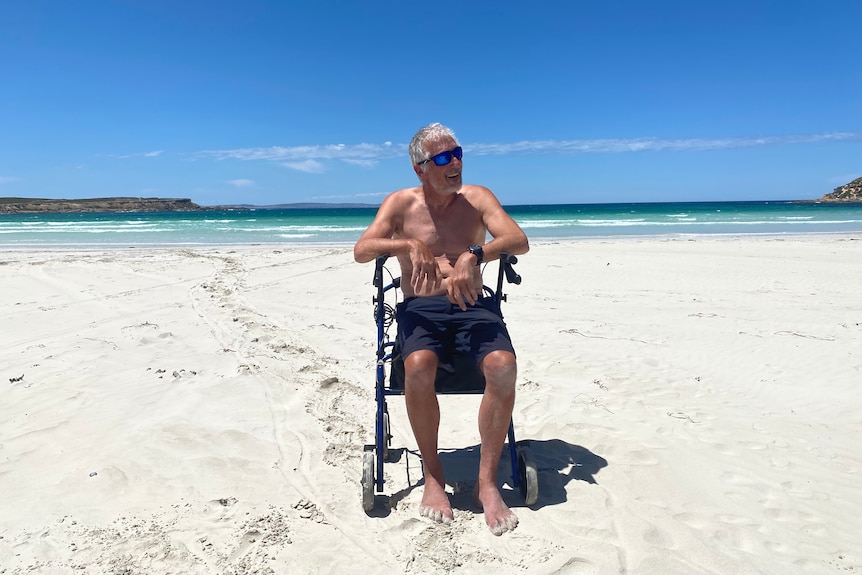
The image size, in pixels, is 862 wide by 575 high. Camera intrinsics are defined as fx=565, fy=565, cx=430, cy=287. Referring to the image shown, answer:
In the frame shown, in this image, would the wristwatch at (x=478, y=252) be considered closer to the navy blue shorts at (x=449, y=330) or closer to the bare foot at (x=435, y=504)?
the navy blue shorts at (x=449, y=330)

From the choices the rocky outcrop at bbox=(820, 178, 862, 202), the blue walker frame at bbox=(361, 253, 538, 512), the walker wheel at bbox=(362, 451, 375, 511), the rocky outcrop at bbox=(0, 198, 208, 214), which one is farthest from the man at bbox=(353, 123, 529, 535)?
the rocky outcrop at bbox=(0, 198, 208, 214)

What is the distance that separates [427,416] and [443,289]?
681mm

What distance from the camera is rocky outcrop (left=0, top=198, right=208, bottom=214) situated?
81.9 metres

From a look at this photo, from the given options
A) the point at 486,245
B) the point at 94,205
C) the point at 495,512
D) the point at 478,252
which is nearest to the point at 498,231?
the point at 486,245

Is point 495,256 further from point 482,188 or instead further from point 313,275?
point 313,275

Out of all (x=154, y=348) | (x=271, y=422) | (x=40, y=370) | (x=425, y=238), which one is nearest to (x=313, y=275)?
(x=154, y=348)

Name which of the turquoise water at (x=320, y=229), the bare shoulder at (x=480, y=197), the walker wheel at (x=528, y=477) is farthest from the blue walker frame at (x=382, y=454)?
the turquoise water at (x=320, y=229)

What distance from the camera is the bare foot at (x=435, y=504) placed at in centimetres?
259

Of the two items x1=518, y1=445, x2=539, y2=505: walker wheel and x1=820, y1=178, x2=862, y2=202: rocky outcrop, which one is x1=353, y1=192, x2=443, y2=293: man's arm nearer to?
x1=518, y1=445, x2=539, y2=505: walker wheel

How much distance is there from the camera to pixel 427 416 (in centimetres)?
269

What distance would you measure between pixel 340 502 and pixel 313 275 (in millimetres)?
9372

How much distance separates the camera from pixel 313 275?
11.9 metres

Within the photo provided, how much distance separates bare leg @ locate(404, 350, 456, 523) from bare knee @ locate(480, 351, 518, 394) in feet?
0.88

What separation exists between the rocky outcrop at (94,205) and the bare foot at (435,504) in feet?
307
